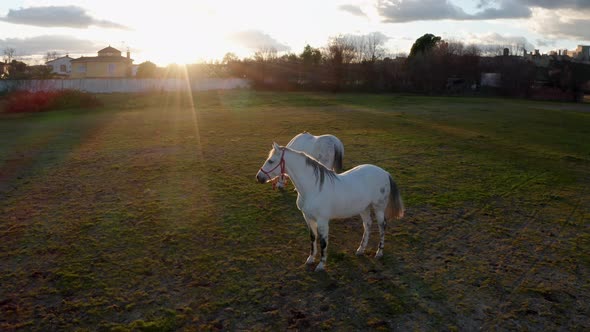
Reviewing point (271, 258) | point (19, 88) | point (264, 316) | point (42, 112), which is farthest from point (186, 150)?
point (19, 88)

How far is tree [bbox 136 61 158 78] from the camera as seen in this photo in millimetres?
65588

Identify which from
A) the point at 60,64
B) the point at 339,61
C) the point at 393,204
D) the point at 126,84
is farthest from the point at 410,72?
the point at 60,64

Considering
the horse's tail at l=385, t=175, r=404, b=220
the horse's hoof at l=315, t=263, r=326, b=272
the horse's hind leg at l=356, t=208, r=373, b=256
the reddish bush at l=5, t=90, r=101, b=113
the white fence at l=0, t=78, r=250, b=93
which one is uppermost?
the white fence at l=0, t=78, r=250, b=93

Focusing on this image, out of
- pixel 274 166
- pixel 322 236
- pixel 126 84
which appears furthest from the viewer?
pixel 126 84

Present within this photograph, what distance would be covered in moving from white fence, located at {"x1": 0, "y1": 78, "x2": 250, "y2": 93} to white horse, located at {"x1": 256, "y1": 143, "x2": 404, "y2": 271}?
42.5 meters

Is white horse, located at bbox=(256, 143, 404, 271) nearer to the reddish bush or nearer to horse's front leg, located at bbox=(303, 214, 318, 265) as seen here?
horse's front leg, located at bbox=(303, 214, 318, 265)

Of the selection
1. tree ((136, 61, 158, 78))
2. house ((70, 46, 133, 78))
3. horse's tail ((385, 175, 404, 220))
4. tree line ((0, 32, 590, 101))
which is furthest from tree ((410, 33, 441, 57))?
horse's tail ((385, 175, 404, 220))

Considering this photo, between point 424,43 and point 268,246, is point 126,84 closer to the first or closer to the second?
point 424,43

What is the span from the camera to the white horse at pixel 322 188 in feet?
22.3

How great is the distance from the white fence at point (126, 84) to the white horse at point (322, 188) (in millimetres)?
42531

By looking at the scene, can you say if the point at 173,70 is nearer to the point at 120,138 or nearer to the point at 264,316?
the point at 120,138

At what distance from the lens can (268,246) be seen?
26.2 ft

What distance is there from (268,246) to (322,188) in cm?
178

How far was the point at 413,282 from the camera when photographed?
662 cm
